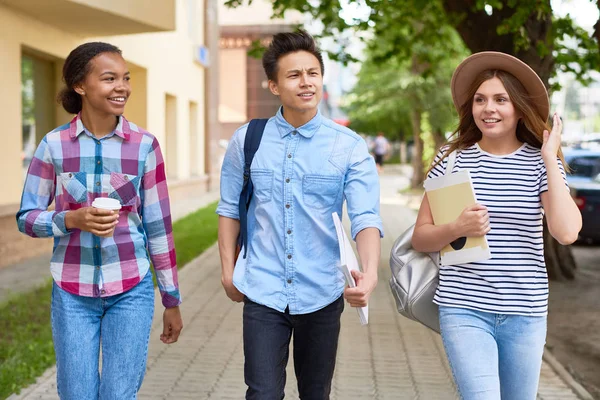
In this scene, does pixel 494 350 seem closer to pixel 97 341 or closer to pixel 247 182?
pixel 247 182

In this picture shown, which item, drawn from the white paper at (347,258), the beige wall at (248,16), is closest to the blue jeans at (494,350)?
the white paper at (347,258)

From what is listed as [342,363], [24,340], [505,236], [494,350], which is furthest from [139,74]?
[494,350]

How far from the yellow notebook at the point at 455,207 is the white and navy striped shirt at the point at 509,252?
56 mm

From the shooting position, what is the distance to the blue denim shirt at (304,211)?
318 centimetres

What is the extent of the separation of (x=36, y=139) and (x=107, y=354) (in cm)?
1054

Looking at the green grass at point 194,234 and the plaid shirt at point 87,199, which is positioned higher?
the plaid shirt at point 87,199

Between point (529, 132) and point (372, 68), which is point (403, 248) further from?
point (372, 68)

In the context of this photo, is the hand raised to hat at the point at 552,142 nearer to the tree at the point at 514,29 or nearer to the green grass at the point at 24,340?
the green grass at the point at 24,340

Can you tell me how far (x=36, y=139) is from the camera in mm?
12914

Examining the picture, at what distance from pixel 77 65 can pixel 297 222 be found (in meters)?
1.04

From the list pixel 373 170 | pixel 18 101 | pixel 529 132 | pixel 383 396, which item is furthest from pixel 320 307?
pixel 18 101

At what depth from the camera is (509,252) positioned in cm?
310

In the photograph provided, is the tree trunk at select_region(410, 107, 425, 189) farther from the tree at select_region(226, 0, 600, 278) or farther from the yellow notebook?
the yellow notebook

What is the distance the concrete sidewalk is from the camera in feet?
17.6
